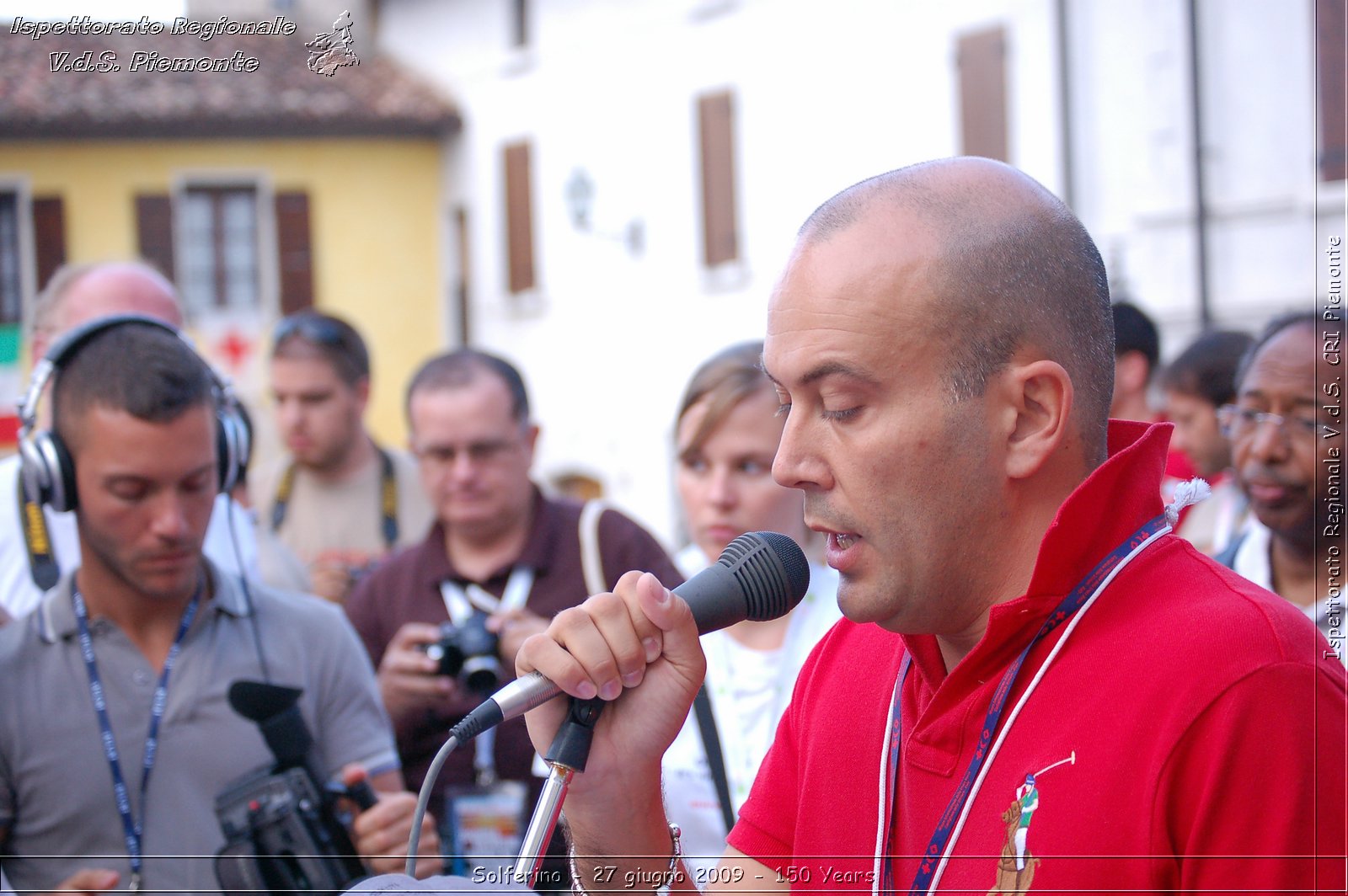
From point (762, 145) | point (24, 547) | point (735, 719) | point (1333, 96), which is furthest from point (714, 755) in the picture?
point (762, 145)

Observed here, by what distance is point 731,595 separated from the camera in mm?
1969

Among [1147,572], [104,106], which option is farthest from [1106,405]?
[104,106]

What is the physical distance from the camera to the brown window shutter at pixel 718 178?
17234 millimetres

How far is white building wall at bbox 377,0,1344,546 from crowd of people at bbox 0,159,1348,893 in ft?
21.9

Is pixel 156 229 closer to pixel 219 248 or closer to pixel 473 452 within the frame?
pixel 219 248

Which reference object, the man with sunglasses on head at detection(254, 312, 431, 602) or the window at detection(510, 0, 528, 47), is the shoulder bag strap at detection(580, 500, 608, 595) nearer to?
the man with sunglasses on head at detection(254, 312, 431, 602)

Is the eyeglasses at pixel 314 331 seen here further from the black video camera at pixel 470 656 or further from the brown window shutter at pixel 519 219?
the brown window shutter at pixel 519 219

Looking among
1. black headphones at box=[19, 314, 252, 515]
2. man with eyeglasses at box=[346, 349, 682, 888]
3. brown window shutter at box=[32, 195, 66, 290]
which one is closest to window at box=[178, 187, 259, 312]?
brown window shutter at box=[32, 195, 66, 290]

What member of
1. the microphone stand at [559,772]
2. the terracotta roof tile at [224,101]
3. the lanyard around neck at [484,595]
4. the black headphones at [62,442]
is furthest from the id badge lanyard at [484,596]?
the terracotta roof tile at [224,101]

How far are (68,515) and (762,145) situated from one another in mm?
13427

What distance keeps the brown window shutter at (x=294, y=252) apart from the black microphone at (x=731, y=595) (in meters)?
21.4

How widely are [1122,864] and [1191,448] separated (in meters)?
4.69

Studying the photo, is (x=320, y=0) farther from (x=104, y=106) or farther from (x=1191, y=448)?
(x=104, y=106)

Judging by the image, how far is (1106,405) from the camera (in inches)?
76.0
